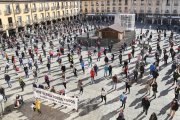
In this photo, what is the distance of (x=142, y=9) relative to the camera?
55.7 m

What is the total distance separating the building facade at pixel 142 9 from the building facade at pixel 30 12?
605cm

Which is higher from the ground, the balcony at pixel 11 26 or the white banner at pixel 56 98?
the balcony at pixel 11 26

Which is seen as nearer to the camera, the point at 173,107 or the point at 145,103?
the point at 173,107

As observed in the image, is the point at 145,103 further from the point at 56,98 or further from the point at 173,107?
the point at 56,98

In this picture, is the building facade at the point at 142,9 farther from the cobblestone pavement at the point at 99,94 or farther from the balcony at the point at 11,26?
the cobblestone pavement at the point at 99,94

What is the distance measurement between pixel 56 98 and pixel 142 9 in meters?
46.6

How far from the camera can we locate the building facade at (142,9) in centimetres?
5194

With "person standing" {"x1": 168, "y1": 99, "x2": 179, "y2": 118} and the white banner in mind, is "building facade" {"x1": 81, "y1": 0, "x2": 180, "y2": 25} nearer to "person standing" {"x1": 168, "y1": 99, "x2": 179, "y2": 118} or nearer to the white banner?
"person standing" {"x1": 168, "y1": 99, "x2": 179, "y2": 118}

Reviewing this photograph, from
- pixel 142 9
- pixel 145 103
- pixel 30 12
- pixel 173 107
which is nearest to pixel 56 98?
pixel 145 103

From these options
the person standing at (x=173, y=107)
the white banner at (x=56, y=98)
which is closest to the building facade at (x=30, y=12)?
the white banner at (x=56, y=98)

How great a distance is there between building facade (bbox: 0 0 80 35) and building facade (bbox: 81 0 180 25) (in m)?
6.05

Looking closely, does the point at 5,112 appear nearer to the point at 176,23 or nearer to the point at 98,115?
the point at 98,115

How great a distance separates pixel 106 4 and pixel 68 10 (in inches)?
417

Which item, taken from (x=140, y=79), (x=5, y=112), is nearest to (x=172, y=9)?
(x=140, y=79)
